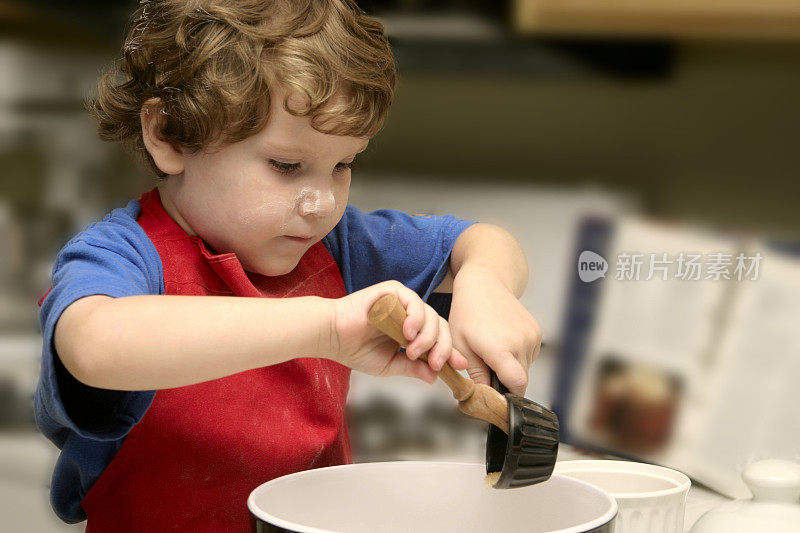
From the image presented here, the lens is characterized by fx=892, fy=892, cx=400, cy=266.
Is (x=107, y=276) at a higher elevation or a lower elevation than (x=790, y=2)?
lower

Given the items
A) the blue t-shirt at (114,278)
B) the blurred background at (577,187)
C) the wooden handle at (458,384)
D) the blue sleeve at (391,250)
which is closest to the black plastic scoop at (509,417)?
the wooden handle at (458,384)

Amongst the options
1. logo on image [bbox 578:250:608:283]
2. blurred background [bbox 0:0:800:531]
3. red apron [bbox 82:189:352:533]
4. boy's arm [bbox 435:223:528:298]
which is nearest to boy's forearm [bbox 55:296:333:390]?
red apron [bbox 82:189:352:533]

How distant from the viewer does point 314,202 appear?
1.93 feet

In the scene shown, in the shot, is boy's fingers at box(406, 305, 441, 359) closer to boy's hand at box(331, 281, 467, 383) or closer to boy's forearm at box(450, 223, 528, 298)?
boy's hand at box(331, 281, 467, 383)

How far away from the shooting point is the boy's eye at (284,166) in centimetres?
59

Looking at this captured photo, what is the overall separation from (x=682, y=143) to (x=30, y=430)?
1.21 m

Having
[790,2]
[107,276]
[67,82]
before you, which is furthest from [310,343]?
[67,82]

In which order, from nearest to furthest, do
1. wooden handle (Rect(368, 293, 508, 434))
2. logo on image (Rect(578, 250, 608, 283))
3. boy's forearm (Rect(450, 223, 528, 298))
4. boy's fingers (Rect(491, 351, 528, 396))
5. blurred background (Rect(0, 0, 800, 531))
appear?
wooden handle (Rect(368, 293, 508, 434)) → boy's fingers (Rect(491, 351, 528, 396)) → boy's forearm (Rect(450, 223, 528, 298)) → blurred background (Rect(0, 0, 800, 531)) → logo on image (Rect(578, 250, 608, 283))

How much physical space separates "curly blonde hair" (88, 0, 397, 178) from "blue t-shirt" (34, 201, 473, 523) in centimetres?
9

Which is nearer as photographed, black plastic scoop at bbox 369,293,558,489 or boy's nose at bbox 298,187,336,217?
black plastic scoop at bbox 369,293,558,489

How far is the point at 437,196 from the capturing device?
1599mm

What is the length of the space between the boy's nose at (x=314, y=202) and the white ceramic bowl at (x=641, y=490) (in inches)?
9.1

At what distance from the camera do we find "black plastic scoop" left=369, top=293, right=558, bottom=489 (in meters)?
0.44

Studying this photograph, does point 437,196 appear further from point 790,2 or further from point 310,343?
point 310,343
